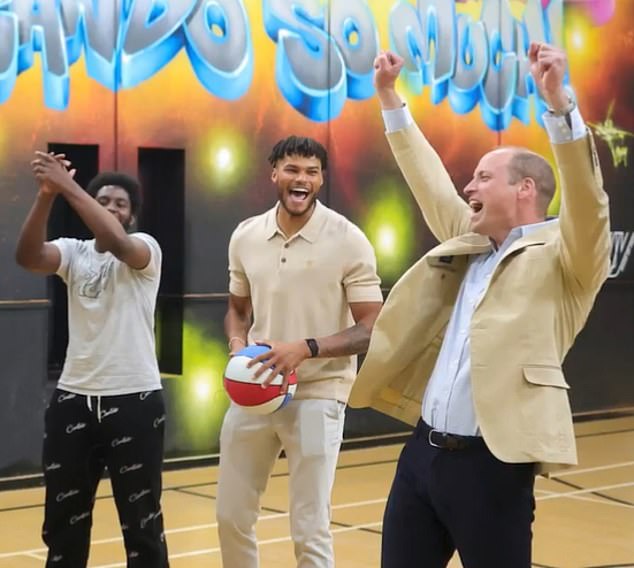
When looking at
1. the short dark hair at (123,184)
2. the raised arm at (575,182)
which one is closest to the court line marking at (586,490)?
the short dark hair at (123,184)

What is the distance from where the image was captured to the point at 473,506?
3.55 metres

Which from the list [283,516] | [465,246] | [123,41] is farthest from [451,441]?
[123,41]

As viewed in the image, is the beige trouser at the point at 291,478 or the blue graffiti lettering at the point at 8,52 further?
the blue graffiti lettering at the point at 8,52

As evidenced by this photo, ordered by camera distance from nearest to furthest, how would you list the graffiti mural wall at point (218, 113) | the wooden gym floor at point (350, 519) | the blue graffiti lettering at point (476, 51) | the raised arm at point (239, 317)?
the raised arm at point (239, 317) → the wooden gym floor at point (350, 519) → the graffiti mural wall at point (218, 113) → the blue graffiti lettering at point (476, 51)

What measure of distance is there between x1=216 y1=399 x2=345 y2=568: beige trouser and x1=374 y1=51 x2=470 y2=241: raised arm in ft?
3.99

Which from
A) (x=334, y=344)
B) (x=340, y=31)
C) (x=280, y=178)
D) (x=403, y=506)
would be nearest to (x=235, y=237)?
(x=280, y=178)

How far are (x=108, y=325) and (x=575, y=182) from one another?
2.22m

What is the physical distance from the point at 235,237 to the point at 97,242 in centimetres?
58

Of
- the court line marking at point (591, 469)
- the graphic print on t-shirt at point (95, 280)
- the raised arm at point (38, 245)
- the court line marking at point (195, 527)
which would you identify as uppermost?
the raised arm at point (38, 245)

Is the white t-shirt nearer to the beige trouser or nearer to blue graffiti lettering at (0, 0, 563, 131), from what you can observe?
the beige trouser

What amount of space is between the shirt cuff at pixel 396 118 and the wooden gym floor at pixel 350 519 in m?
3.01

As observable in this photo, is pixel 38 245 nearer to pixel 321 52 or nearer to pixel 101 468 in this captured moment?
pixel 101 468

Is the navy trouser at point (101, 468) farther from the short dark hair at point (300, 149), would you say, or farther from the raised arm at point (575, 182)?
the raised arm at point (575, 182)

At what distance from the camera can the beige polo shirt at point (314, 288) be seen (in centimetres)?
500
